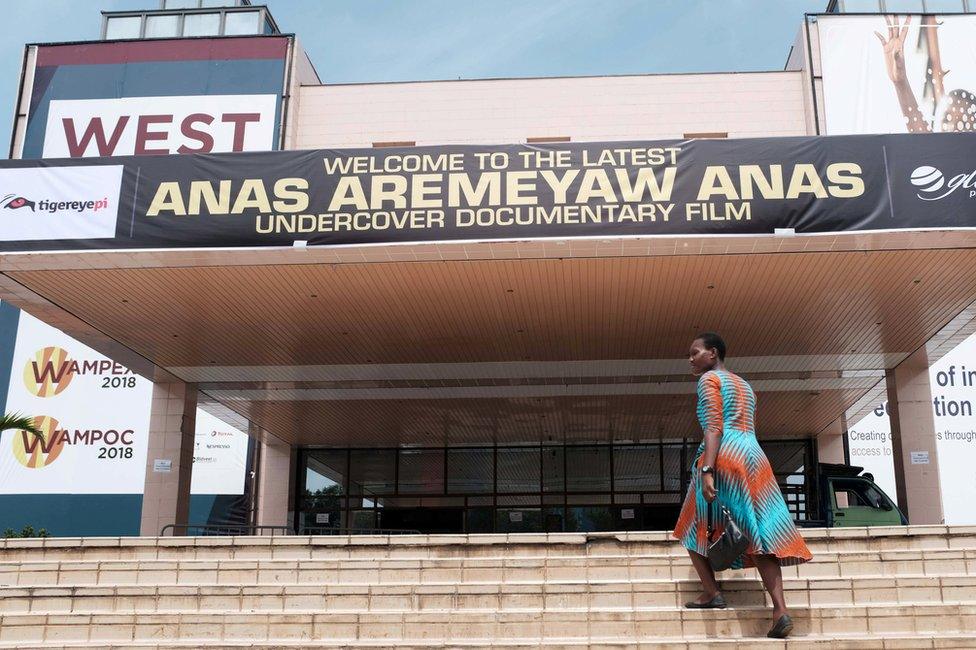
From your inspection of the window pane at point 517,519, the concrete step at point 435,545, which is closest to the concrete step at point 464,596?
the concrete step at point 435,545

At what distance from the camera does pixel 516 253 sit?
36.1ft

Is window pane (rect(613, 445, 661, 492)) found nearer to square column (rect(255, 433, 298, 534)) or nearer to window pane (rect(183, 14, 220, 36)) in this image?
square column (rect(255, 433, 298, 534))

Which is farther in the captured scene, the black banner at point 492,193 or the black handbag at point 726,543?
the black banner at point 492,193

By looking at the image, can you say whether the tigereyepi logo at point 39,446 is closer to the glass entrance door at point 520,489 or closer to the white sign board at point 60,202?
the glass entrance door at point 520,489

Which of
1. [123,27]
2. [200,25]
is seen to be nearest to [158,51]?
[200,25]

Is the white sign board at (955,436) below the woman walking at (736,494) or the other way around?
the other way around

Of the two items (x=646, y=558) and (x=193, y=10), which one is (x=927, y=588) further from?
(x=193, y=10)

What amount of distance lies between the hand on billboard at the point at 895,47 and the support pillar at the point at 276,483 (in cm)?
1617

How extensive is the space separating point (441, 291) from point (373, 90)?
10.7 meters

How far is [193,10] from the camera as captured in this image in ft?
81.9

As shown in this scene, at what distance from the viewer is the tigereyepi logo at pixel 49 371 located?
2205 cm

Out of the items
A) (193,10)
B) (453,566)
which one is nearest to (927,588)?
(453,566)

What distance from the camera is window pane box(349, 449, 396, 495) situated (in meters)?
23.2

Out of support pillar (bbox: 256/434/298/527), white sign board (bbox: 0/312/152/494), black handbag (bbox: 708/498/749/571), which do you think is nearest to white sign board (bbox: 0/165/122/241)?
black handbag (bbox: 708/498/749/571)
